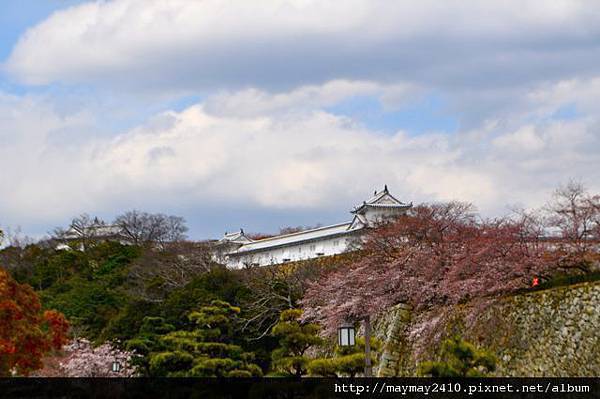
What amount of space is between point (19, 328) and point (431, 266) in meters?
12.4

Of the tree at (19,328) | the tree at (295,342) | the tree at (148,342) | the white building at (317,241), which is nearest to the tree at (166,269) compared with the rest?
the white building at (317,241)

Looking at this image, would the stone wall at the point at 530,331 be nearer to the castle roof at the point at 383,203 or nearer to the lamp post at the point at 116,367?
the lamp post at the point at 116,367

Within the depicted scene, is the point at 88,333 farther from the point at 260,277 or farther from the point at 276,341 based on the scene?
the point at 276,341

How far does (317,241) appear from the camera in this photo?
59.3m

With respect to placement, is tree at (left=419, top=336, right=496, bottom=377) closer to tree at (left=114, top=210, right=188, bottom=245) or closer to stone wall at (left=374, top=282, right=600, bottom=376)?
stone wall at (left=374, top=282, right=600, bottom=376)

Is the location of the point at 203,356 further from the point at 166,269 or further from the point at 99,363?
the point at 166,269

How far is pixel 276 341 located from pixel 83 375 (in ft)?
25.2

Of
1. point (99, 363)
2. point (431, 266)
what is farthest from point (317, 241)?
Answer: point (431, 266)

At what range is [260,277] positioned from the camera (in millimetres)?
41906

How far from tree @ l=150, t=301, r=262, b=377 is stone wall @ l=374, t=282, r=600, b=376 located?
506 cm

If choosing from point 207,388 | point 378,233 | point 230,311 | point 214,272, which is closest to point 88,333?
point 214,272

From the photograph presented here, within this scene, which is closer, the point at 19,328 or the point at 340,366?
the point at 340,366

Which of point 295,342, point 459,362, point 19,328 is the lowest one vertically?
point 459,362

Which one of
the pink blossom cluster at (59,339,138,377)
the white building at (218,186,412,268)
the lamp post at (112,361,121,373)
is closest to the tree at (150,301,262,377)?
the lamp post at (112,361,121,373)
